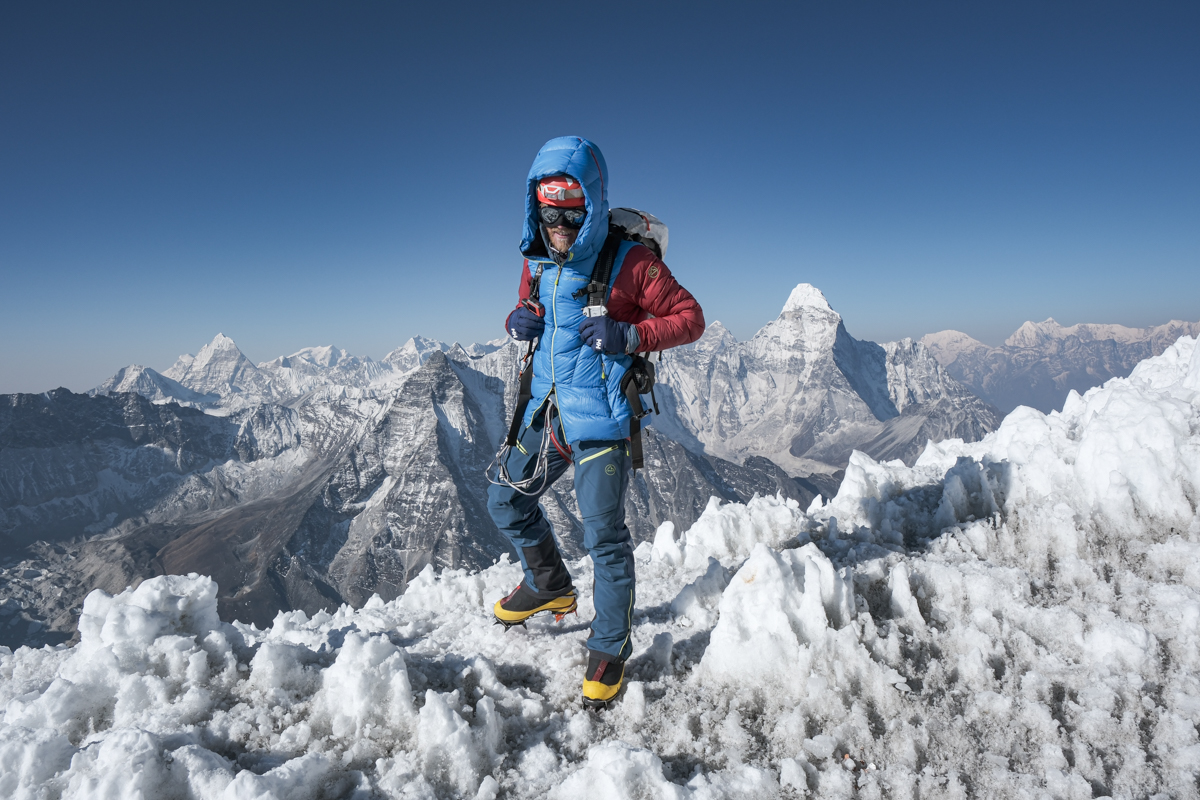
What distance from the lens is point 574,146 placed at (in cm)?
495

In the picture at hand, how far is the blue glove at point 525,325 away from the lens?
17.7 feet

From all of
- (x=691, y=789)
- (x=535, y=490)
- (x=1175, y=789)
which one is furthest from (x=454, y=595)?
(x=1175, y=789)

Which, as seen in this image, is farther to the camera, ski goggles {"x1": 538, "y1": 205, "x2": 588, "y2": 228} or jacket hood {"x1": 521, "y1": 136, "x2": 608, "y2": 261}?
ski goggles {"x1": 538, "y1": 205, "x2": 588, "y2": 228}

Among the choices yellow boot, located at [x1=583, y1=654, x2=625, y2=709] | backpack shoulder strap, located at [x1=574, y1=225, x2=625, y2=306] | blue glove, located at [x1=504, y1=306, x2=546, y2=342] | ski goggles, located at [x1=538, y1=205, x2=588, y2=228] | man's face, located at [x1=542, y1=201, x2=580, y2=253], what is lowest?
yellow boot, located at [x1=583, y1=654, x2=625, y2=709]

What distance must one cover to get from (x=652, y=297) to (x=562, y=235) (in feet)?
3.38

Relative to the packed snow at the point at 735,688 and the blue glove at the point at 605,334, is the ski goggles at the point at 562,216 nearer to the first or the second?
the blue glove at the point at 605,334

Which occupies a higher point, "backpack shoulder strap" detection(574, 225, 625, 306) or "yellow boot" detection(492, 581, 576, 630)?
"backpack shoulder strap" detection(574, 225, 625, 306)

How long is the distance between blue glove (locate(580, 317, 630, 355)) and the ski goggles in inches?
38.2

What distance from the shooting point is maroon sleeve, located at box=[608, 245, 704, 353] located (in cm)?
511

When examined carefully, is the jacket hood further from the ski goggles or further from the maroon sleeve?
the maroon sleeve

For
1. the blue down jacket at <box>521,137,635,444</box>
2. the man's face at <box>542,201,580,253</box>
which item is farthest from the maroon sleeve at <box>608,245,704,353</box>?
the man's face at <box>542,201,580,253</box>

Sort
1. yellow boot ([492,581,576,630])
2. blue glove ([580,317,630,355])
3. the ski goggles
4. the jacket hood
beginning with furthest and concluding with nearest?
yellow boot ([492,581,576,630])
the ski goggles
the jacket hood
blue glove ([580,317,630,355])

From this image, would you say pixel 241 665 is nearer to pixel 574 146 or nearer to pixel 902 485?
pixel 574 146

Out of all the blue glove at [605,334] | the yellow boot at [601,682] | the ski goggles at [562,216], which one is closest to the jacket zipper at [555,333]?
the ski goggles at [562,216]
